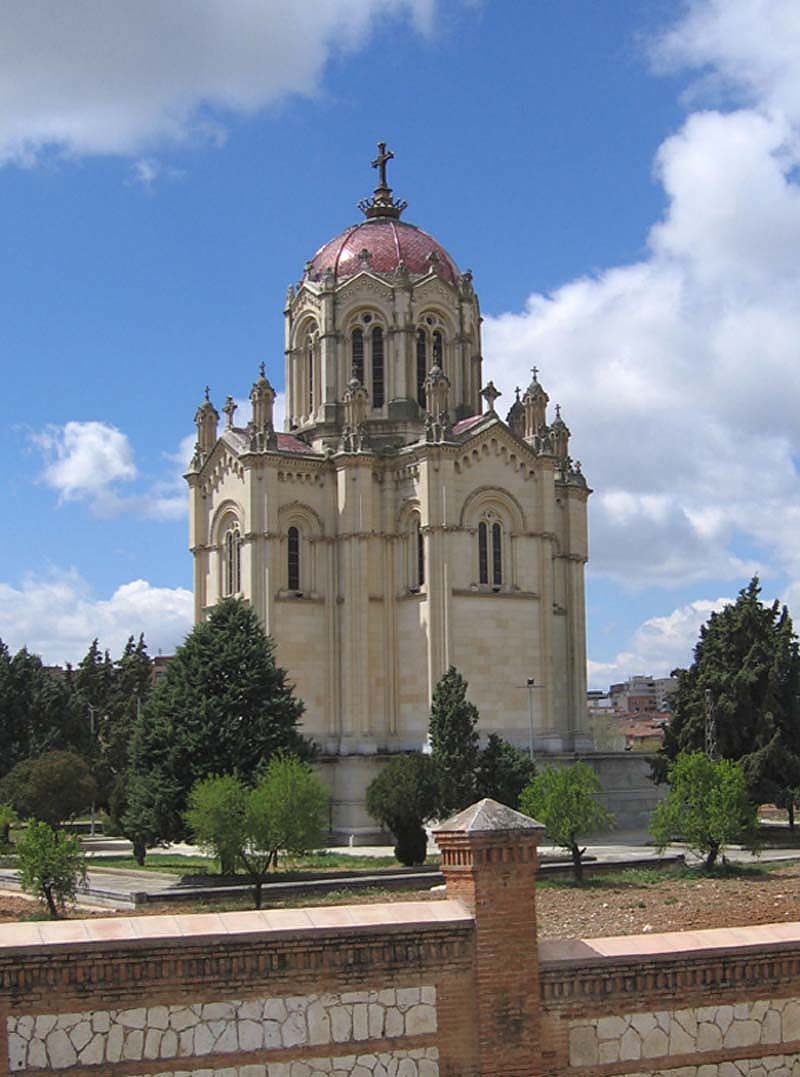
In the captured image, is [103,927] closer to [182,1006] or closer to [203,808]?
[182,1006]

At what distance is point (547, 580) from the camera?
51094mm

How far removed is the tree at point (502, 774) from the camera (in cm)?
3866

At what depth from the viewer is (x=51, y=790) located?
43.1 metres

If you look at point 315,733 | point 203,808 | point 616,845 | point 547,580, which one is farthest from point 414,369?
point 203,808

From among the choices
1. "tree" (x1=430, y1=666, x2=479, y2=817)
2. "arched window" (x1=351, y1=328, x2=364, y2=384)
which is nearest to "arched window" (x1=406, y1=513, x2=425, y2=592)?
"arched window" (x1=351, y1=328, x2=364, y2=384)

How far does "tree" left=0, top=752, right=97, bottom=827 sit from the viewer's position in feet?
141

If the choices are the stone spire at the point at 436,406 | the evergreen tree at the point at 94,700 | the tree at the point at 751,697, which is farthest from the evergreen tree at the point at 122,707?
the tree at the point at 751,697

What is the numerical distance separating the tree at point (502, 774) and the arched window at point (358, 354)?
1881 centimetres

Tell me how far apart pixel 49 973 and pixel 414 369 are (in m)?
44.3

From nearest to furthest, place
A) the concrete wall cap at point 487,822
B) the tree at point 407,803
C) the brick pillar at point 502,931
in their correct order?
1. the brick pillar at point 502,931
2. the concrete wall cap at point 487,822
3. the tree at point 407,803

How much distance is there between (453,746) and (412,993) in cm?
2865

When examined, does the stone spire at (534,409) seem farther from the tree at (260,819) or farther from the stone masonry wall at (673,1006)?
the stone masonry wall at (673,1006)

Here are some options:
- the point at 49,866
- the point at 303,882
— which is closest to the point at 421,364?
the point at 303,882

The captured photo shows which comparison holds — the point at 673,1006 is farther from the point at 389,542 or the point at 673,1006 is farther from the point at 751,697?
the point at 389,542
